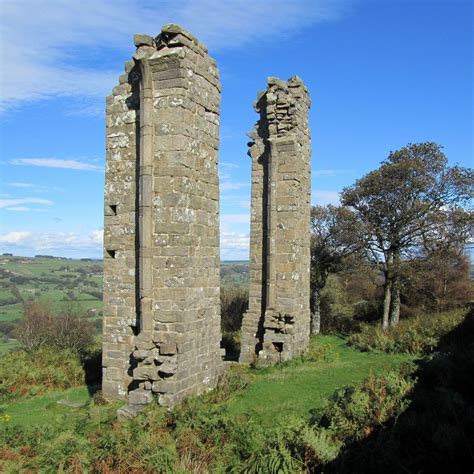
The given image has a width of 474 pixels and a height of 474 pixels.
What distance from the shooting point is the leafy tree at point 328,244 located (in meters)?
22.3

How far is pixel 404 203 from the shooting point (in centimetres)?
2150

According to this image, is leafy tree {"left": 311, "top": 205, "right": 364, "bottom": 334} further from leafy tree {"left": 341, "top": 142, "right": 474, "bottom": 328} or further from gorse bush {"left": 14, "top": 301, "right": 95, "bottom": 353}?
gorse bush {"left": 14, "top": 301, "right": 95, "bottom": 353}

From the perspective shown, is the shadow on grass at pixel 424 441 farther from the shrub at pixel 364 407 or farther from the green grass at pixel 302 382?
the green grass at pixel 302 382

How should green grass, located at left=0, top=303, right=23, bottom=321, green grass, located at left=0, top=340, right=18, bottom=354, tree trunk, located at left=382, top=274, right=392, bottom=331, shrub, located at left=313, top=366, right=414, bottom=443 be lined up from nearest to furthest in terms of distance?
1. shrub, located at left=313, top=366, right=414, bottom=443
2. green grass, located at left=0, top=340, right=18, bottom=354
3. tree trunk, located at left=382, top=274, right=392, bottom=331
4. green grass, located at left=0, top=303, right=23, bottom=321

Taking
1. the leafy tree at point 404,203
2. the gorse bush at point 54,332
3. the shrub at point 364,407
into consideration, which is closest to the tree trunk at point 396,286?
the leafy tree at point 404,203

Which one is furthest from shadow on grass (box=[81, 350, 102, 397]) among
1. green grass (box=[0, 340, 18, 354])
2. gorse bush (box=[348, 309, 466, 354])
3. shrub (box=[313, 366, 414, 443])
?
gorse bush (box=[348, 309, 466, 354])

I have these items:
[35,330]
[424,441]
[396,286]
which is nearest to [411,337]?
[424,441]

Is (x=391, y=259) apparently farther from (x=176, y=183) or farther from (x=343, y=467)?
(x=343, y=467)

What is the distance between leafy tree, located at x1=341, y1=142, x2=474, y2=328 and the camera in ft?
68.7

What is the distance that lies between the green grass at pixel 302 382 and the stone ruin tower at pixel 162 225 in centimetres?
107

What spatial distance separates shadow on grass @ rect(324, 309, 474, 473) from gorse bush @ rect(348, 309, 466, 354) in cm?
469

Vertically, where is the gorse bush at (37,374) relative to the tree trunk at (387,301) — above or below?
below

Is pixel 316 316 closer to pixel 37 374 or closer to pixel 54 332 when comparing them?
pixel 54 332

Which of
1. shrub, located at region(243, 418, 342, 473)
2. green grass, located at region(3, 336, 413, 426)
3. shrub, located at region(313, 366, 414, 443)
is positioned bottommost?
green grass, located at region(3, 336, 413, 426)
